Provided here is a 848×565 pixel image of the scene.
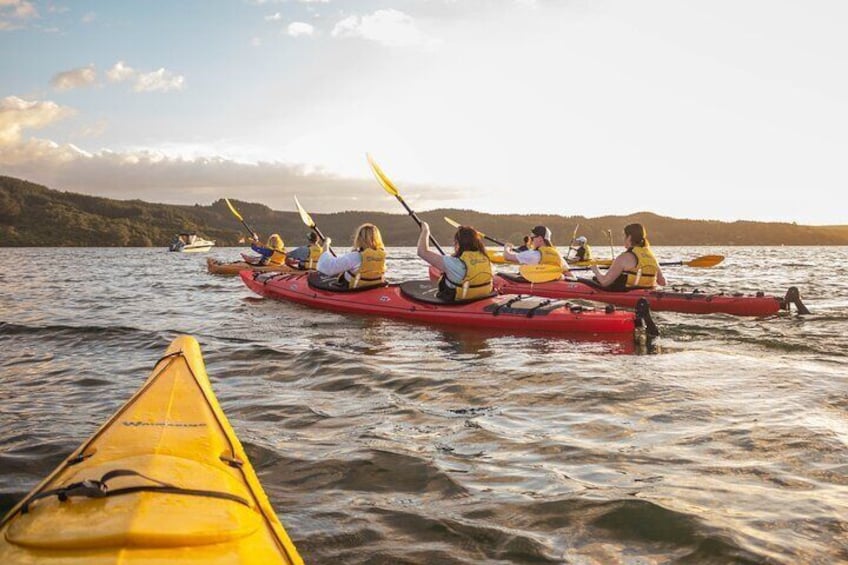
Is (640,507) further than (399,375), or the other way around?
(399,375)

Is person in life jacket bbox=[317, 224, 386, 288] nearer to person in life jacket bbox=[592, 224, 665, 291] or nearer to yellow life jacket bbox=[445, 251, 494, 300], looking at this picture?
yellow life jacket bbox=[445, 251, 494, 300]

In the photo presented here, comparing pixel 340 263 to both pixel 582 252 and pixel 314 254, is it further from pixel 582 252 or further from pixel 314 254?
pixel 582 252

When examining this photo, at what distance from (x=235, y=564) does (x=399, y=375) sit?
5004 mm

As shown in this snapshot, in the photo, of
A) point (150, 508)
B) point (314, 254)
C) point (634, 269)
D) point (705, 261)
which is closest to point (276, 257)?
point (314, 254)

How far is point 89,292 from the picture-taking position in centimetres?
1912

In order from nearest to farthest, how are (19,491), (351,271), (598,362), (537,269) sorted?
1. (19,491)
2. (598,362)
3. (351,271)
4. (537,269)

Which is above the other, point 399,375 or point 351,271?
point 351,271

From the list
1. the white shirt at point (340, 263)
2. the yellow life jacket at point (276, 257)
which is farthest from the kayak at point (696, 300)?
the yellow life jacket at point (276, 257)

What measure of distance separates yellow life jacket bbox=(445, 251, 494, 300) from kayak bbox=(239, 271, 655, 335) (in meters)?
0.15

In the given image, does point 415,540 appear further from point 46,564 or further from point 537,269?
point 537,269

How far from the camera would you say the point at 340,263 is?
11883mm

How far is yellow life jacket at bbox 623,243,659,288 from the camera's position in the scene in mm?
12297

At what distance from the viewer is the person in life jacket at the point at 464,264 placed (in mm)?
9969

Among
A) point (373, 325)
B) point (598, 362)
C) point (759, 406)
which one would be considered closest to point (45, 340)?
point (373, 325)
